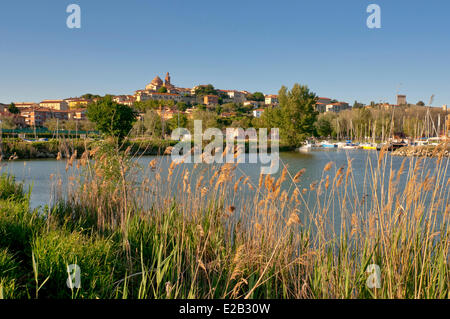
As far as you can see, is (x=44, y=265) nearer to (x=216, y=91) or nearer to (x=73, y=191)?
(x=73, y=191)

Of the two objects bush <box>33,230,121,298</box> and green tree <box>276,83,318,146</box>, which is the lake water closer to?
bush <box>33,230,121,298</box>

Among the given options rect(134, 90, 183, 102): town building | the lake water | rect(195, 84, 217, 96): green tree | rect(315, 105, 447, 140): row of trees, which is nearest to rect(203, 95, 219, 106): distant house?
rect(134, 90, 183, 102): town building

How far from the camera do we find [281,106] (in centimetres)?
4525

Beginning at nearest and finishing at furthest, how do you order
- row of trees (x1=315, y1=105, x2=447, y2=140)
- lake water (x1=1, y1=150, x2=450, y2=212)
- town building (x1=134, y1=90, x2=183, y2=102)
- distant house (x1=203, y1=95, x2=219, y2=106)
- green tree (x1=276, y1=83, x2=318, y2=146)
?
row of trees (x1=315, y1=105, x2=447, y2=140) < lake water (x1=1, y1=150, x2=450, y2=212) < green tree (x1=276, y1=83, x2=318, y2=146) < town building (x1=134, y1=90, x2=183, y2=102) < distant house (x1=203, y1=95, x2=219, y2=106)

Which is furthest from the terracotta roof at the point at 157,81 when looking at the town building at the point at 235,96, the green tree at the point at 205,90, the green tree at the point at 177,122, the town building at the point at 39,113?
the green tree at the point at 177,122

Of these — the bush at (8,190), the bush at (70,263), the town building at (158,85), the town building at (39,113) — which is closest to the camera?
the bush at (70,263)

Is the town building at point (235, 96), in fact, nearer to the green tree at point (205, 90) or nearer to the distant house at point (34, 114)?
the green tree at point (205, 90)

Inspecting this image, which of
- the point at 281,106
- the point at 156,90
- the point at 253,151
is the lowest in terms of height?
the point at 253,151

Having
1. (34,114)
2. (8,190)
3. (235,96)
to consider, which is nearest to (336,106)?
(235,96)

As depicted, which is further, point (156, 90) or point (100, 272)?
point (156, 90)

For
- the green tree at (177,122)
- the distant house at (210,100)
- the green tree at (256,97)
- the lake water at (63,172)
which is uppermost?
the green tree at (256,97)
